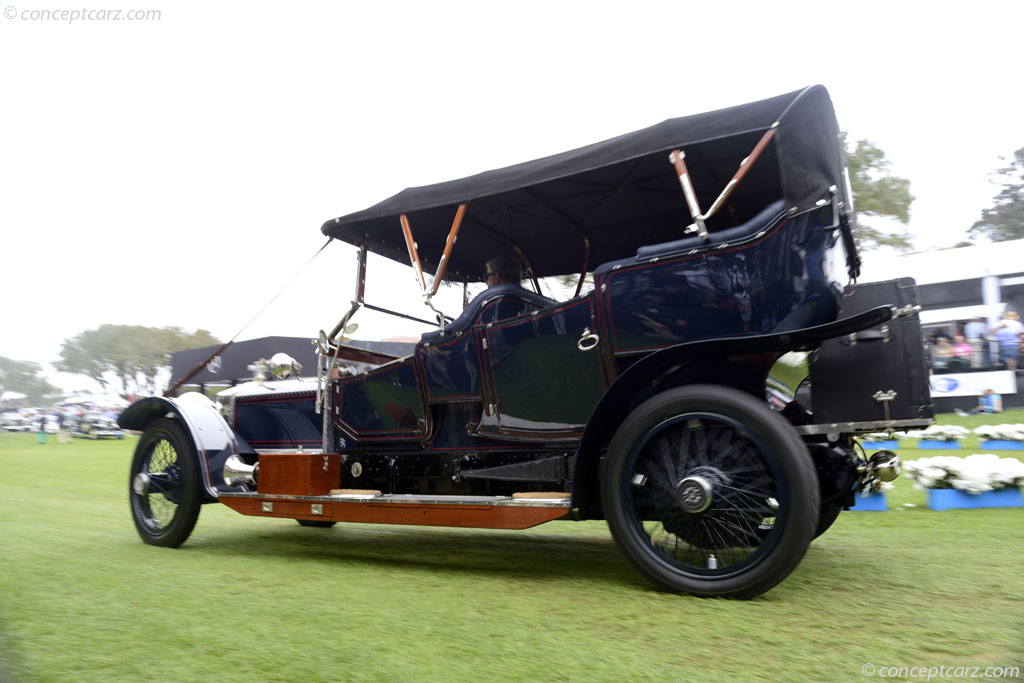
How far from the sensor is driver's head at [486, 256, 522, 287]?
4297mm

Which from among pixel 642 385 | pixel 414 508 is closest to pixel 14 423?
pixel 414 508

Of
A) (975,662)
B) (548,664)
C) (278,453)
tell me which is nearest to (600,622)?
(548,664)

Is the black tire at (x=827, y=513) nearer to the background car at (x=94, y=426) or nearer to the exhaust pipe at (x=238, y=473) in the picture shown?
the exhaust pipe at (x=238, y=473)

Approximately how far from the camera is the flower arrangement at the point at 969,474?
4.95m

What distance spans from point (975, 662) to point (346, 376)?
359 cm

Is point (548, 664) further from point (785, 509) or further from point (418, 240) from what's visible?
point (418, 240)

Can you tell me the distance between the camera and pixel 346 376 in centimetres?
445

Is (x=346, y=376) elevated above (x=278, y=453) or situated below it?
above

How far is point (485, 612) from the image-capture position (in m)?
2.64

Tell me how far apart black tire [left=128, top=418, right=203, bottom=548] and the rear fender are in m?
2.69

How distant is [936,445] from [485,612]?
955cm

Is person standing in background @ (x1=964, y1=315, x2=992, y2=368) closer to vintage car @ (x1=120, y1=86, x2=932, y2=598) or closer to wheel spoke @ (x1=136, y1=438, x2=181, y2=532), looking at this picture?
vintage car @ (x1=120, y1=86, x2=932, y2=598)

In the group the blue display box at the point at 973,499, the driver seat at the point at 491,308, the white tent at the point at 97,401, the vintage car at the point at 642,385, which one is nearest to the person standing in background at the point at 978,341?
the blue display box at the point at 973,499

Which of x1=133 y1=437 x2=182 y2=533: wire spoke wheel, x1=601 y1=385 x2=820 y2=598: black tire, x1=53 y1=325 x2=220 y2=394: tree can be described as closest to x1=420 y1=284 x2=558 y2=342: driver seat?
x1=601 y1=385 x2=820 y2=598: black tire
